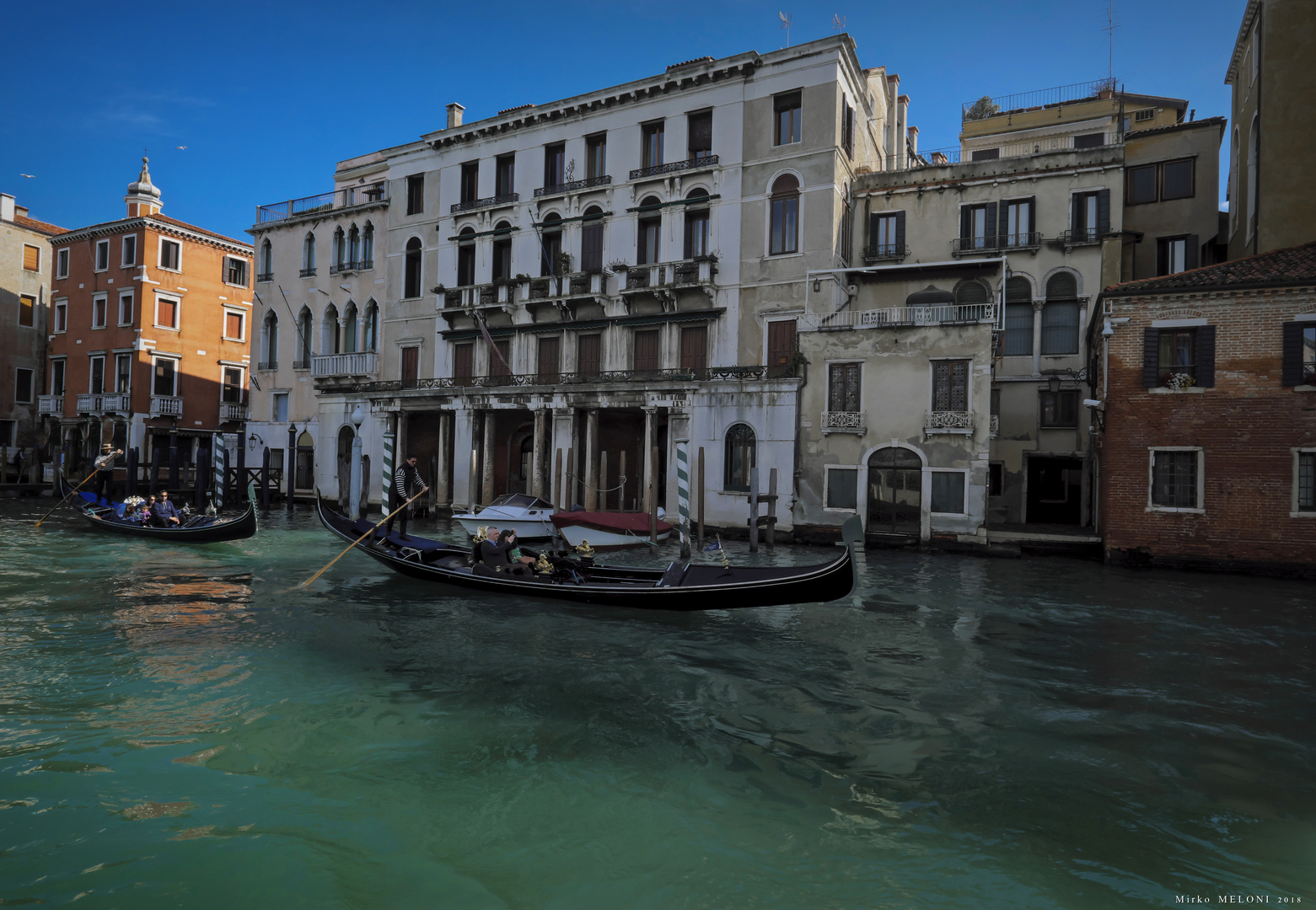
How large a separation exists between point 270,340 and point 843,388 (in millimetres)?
21941

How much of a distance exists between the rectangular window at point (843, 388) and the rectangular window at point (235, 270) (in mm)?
27060

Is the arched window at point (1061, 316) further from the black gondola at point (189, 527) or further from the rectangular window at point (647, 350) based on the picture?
the black gondola at point (189, 527)

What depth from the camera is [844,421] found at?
58.6 feet

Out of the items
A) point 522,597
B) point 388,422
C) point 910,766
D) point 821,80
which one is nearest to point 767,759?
point 910,766

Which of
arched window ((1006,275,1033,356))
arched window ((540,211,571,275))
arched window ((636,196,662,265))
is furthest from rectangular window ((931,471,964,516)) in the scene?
arched window ((540,211,571,275))

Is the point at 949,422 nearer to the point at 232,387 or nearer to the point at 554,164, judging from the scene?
the point at 554,164

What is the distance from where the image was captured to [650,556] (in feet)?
51.8

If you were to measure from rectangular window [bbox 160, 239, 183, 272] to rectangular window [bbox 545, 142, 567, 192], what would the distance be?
17218 millimetres

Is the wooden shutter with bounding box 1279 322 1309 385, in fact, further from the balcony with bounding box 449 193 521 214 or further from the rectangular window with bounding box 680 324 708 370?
the balcony with bounding box 449 193 521 214

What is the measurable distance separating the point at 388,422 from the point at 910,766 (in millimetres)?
22167

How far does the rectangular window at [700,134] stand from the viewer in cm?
2127

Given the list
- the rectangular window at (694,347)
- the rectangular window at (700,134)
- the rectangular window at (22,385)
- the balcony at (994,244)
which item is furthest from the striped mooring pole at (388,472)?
the rectangular window at (22,385)

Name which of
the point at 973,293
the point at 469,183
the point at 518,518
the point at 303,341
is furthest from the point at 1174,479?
the point at 303,341

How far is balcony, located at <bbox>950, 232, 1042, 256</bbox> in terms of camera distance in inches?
757
